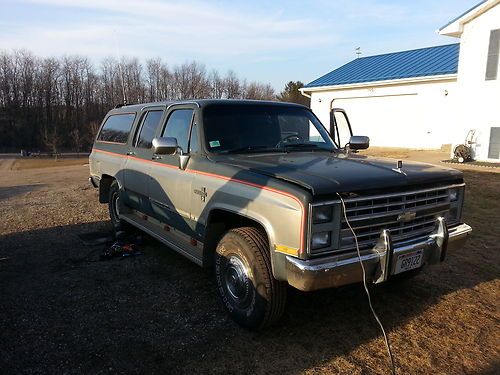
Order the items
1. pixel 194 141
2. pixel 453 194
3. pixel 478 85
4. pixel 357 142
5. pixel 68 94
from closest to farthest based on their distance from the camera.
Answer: pixel 453 194 → pixel 194 141 → pixel 357 142 → pixel 478 85 → pixel 68 94

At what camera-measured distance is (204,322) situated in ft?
12.8

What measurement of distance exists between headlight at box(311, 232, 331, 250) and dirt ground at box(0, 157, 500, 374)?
0.95 meters

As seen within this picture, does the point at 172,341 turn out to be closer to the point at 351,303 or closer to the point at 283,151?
the point at 351,303

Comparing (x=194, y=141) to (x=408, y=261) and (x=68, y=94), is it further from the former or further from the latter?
(x=68, y=94)

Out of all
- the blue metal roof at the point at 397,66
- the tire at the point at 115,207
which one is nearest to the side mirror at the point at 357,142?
the tire at the point at 115,207

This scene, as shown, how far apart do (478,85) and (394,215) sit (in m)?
15.9

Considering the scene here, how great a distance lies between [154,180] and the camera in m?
5.18

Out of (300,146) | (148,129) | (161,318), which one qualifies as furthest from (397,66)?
(161,318)

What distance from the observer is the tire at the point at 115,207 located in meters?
6.73

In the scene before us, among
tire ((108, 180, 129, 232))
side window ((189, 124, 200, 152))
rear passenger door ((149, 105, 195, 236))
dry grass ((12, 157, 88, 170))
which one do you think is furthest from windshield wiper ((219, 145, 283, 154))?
dry grass ((12, 157, 88, 170))

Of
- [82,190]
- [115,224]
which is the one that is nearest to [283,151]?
[115,224]

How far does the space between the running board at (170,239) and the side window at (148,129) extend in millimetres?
1050

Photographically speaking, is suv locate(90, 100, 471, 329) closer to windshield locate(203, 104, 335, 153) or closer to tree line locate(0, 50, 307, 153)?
windshield locate(203, 104, 335, 153)

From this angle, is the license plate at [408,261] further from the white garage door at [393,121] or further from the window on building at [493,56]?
the white garage door at [393,121]
